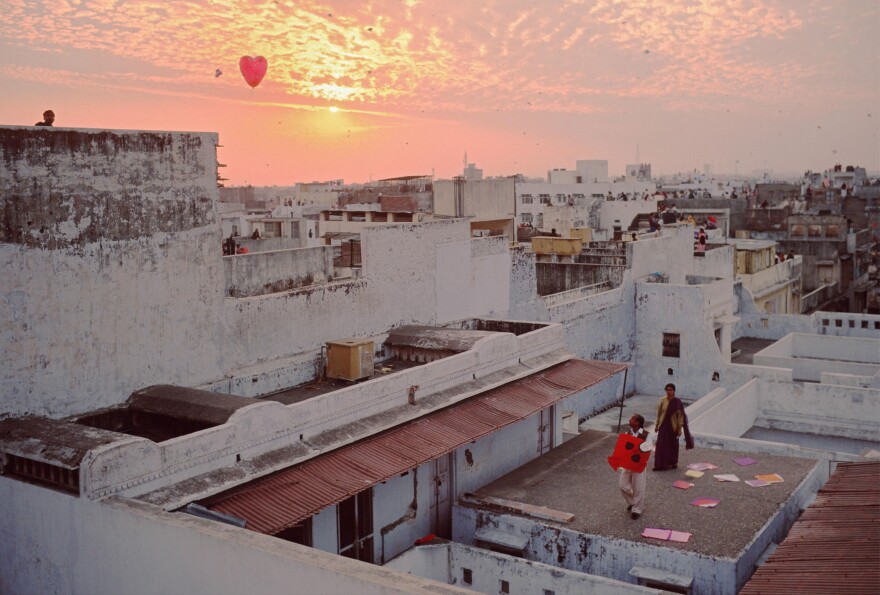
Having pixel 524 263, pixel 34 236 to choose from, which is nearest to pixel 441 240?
pixel 524 263

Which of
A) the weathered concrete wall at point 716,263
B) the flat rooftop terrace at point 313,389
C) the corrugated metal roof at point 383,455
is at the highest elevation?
the weathered concrete wall at point 716,263

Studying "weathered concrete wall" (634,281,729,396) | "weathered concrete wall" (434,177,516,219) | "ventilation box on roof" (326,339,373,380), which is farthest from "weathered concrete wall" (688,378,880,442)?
"weathered concrete wall" (434,177,516,219)

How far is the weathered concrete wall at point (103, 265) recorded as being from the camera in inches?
490

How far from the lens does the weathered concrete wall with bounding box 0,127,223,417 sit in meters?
12.4

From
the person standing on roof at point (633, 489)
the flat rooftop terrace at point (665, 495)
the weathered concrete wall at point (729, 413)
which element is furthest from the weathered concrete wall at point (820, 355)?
the person standing on roof at point (633, 489)

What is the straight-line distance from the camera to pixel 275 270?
22359mm

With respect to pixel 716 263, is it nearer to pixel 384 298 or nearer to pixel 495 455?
pixel 384 298

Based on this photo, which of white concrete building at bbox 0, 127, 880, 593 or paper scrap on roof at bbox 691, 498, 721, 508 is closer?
white concrete building at bbox 0, 127, 880, 593

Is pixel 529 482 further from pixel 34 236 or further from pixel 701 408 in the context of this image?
pixel 34 236

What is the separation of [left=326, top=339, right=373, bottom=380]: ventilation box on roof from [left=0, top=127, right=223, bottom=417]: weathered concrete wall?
7.87 ft

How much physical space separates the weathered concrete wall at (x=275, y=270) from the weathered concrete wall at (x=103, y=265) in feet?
18.5

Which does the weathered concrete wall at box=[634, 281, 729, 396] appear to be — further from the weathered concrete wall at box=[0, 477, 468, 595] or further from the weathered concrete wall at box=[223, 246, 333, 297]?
the weathered concrete wall at box=[0, 477, 468, 595]

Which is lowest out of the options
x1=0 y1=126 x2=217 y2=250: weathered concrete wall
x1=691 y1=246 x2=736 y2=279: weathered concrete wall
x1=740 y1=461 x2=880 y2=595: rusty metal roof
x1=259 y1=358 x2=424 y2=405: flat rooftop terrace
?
x1=740 y1=461 x2=880 y2=595: rusty metal roof

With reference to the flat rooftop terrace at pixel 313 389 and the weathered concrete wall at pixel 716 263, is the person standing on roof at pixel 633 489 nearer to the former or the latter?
the flat rooftop terrace at pixel 313 389
